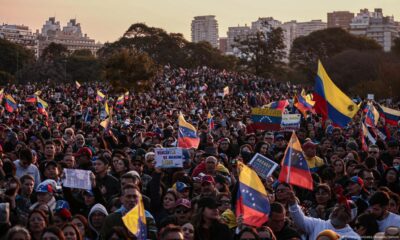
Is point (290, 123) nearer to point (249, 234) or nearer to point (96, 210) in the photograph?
point (96, 210)

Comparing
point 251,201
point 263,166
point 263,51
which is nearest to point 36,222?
point 251,201

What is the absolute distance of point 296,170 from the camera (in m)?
9.48

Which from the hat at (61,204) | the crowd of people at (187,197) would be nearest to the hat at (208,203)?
the crowd of people at (187,197)

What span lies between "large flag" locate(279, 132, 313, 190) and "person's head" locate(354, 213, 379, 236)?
51.2 inches

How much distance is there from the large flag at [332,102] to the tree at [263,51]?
68928mm

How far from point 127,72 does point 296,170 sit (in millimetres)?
39873

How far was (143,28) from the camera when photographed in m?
96.2

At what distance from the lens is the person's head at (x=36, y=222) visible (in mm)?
7527

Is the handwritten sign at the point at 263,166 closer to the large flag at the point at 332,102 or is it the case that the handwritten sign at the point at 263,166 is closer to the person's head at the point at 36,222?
the person's head at the point at 36,222

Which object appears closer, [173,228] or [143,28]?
[173,228]

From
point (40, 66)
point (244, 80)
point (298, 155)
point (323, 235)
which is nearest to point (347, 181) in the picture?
point (298, 155)

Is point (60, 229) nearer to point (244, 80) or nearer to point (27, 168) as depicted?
point (27, 168)

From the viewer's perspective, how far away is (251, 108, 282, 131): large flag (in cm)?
1747

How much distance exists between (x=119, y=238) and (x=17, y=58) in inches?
3350
